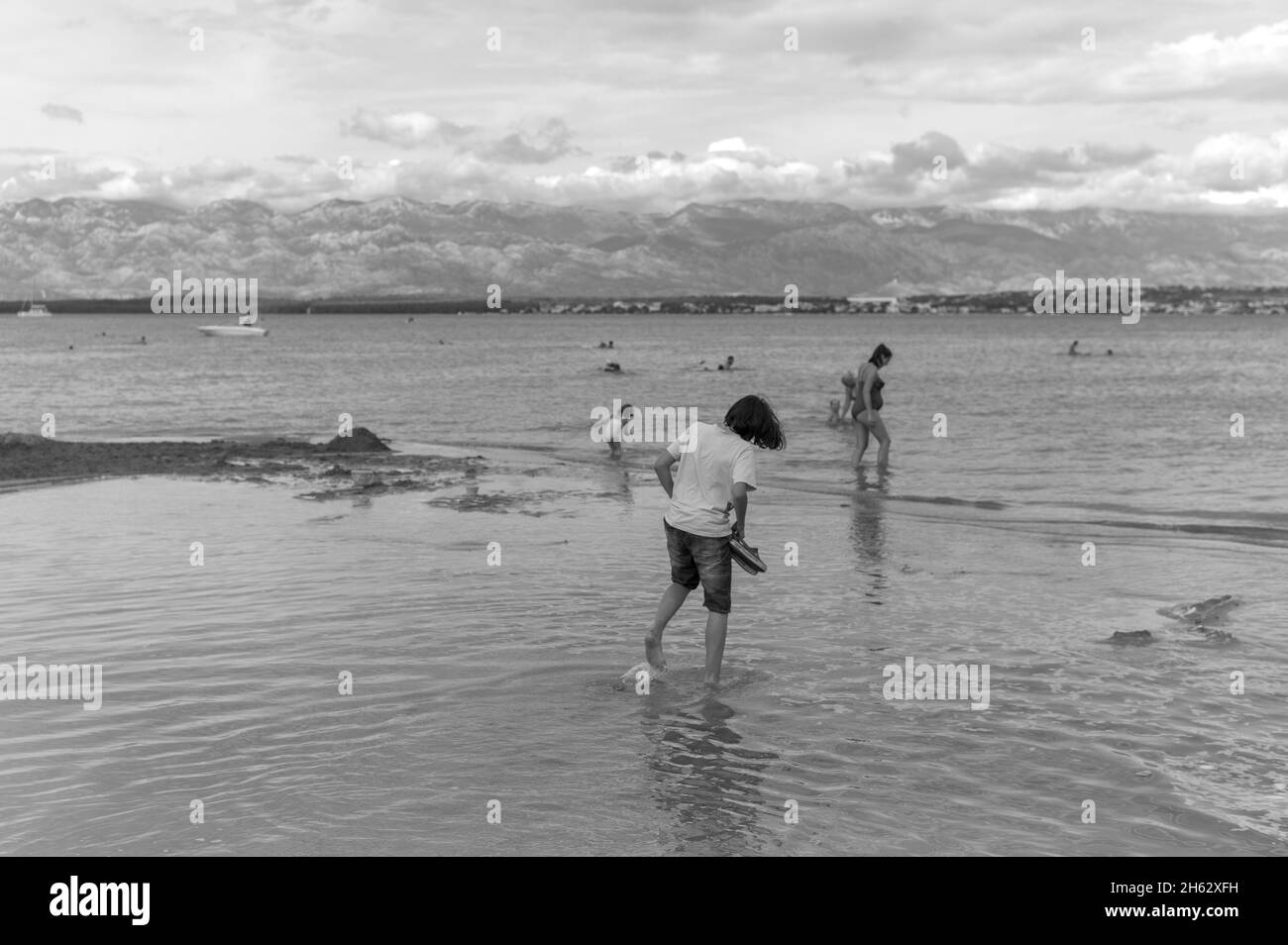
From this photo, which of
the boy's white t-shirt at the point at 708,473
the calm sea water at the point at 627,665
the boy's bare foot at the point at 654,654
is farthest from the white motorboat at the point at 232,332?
the boy's white t-shirt at the point at 708,473

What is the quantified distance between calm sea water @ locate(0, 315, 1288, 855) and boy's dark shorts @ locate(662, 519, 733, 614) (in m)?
0.65

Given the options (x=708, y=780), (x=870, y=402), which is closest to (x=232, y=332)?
(x=870, y=402)

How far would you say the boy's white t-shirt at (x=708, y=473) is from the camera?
28.7 feet

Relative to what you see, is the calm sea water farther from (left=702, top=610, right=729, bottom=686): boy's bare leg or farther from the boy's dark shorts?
the boy's dark shorts

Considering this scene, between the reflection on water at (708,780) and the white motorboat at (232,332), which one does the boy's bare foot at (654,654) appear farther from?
the white motorboat at (232,332)

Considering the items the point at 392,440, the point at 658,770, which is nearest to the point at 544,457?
the point at 392,440

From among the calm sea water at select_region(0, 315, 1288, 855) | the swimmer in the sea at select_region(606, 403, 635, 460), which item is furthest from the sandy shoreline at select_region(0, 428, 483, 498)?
the swimmer in the sea at select_region(606, 403, 635, 460)

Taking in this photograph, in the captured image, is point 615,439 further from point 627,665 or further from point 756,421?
point 756,421

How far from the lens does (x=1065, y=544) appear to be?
1524 cm

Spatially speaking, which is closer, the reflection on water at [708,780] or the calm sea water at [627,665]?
the reflection on water at [708,780]

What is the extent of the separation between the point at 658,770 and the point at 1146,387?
1922 inches

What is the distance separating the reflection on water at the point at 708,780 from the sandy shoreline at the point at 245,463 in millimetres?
11410

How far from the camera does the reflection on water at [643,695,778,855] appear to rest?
639 cm
